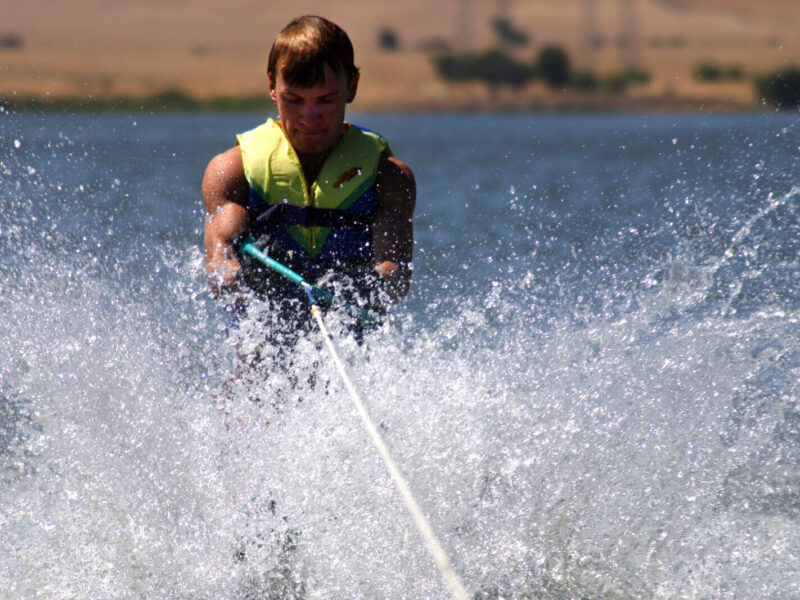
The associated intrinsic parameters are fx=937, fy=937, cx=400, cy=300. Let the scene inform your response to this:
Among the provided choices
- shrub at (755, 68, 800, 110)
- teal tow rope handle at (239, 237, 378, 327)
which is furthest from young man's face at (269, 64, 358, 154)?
shrub at (755, 68, 800, 110)

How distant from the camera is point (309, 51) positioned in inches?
127

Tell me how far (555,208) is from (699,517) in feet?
32.6

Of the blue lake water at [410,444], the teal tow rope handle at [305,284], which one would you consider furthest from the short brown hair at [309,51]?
the blue lake water at [410,444]

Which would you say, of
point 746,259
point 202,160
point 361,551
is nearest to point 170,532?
point 361,551

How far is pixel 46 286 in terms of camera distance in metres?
4.46

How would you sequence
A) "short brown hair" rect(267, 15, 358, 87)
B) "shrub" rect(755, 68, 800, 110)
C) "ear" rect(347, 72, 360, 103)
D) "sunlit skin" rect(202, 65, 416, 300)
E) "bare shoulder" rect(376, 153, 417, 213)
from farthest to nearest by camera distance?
"shrub" rect(755, 68, 800, 110) → "bare shoulder" rect(376, 153, 417, 213) → "ear" rect(347, 72, 360, 103) → "sunlit skin" rect(202, 65, 416, 300) → "short brown hair" rect(267, 15, 358, 87)

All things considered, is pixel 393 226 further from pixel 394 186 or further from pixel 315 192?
pixel 315 192

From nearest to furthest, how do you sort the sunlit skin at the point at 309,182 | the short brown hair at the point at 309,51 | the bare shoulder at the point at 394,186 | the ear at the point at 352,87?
the short brown hair at the point at 309,51, the sunlit skin at the point at 309,182, the ear at the point at 352,87, the bare shoulder at the point at 394,186

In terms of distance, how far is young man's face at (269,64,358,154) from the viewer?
3307mm

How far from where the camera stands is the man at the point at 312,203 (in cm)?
342

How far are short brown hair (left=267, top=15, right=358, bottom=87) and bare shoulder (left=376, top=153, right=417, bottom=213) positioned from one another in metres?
0.43

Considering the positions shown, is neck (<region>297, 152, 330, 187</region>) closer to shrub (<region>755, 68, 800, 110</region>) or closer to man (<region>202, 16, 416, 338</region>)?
man (<region>202, 16, 416, 338</region>)

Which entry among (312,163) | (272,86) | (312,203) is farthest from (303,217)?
(272,86)

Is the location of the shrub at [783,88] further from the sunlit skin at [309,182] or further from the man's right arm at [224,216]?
the man's right arm at [224,216]
